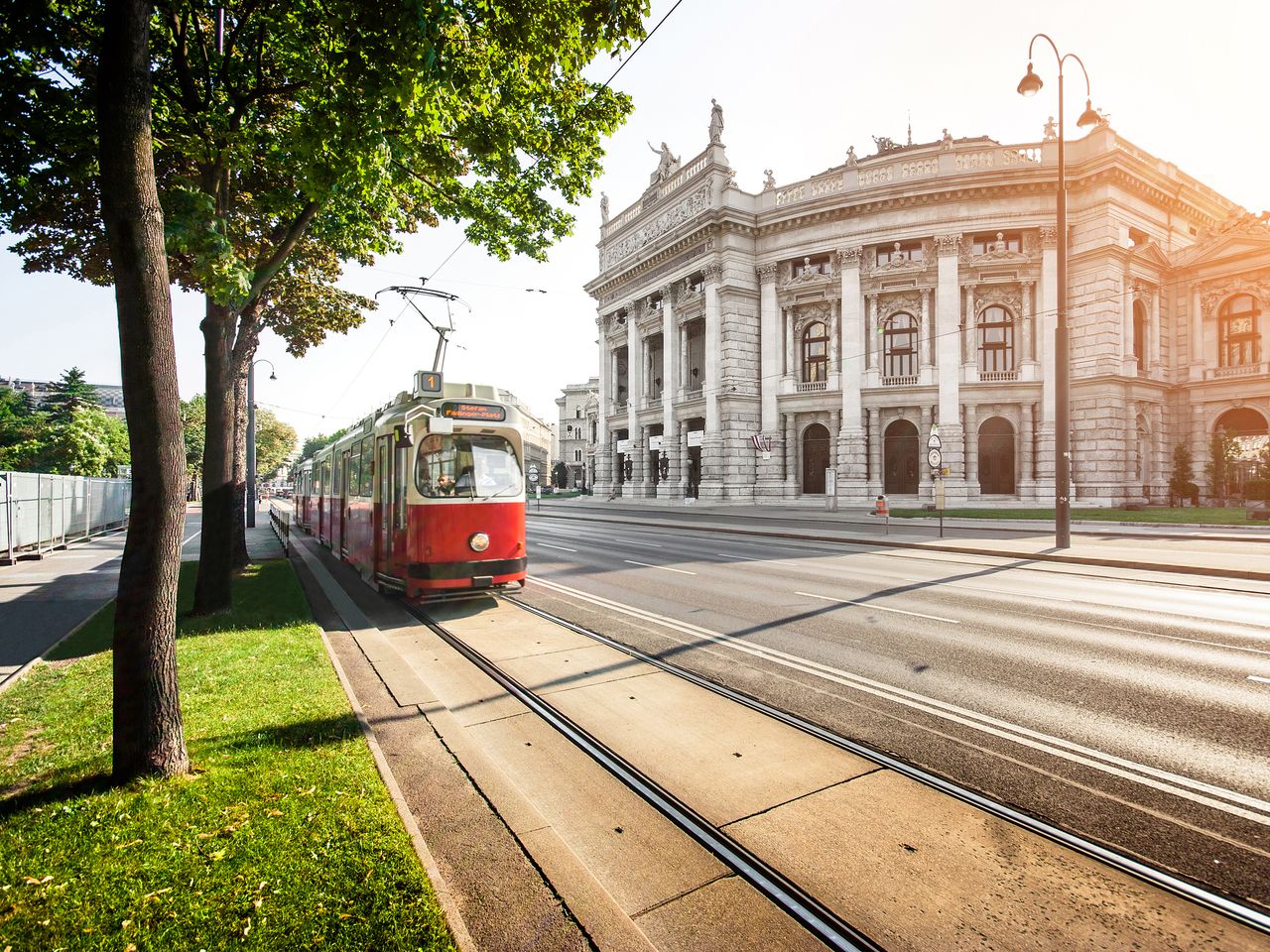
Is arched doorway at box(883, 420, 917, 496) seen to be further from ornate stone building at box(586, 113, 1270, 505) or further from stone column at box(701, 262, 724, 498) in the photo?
stone column at box(701, 262, 724, 498)

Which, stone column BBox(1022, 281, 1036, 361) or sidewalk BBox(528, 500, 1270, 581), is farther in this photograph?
stone column BBox(1022, 281, 1036, 361)

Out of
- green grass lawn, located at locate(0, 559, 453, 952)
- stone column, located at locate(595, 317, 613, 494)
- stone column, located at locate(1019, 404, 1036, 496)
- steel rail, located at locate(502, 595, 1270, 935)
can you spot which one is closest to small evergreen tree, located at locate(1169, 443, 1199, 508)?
stone column, located at locate(1019, 404, 1036, 496)

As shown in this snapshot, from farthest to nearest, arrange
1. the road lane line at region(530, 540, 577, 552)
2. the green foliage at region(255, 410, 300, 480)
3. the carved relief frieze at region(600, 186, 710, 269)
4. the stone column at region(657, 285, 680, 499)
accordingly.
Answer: the green foliage at region(255, 410, 300, 480) → the stone column at region(657, 285, 680, 499) → the carved relief frieze at region(600, 186, 710, 269) → the road lane line at region(530, 540, 577, 552)

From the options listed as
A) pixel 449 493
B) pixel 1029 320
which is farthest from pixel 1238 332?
pixel 449 493

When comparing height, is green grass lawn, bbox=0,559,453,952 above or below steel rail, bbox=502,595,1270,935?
above

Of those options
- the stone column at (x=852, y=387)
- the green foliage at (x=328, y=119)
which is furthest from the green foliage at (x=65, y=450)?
the stone column at (x=852, y=387)

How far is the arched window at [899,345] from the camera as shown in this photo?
36719mm

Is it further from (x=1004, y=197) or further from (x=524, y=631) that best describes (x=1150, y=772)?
(x=1004, y=197)

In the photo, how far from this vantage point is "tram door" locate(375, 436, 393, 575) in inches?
430

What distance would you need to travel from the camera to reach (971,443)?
114ft

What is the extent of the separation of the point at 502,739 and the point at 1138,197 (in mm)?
45121

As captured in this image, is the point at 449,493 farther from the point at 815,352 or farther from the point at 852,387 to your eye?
the point at 815,352

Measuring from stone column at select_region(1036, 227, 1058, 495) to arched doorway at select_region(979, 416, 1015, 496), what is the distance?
144 cm

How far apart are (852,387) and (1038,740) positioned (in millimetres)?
34056
